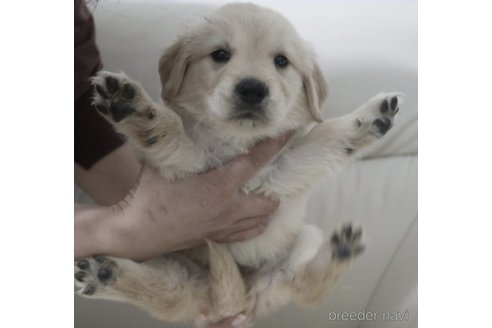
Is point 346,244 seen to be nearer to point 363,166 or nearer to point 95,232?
point 363,166

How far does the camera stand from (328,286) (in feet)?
4.53

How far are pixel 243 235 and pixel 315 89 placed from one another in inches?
13.0

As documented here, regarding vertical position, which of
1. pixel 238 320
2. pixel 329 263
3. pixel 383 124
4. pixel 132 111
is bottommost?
pixel 238 320

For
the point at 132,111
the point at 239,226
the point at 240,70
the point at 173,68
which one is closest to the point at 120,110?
the point at 132,111

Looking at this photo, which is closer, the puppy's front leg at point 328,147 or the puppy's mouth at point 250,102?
the puppy's mouth at point 250,102

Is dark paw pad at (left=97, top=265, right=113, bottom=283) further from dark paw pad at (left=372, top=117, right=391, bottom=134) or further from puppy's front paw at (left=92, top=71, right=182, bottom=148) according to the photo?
dark paw pad at (left=372, top=117, right=391, bottom=134)

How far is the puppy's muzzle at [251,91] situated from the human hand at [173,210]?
0.15 m

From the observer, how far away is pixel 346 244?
1.36 m

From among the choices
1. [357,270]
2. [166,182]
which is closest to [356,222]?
[357,270]

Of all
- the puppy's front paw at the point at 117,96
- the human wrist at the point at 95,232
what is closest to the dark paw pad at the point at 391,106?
the puppy's front paw at the point at 117,96

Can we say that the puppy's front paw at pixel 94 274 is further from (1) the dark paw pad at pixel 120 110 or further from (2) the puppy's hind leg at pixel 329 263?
(2) the puppy's hind leg at pixel 329 263

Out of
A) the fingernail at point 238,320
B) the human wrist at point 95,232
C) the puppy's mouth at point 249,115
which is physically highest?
the puppy's mouth at point 249,115

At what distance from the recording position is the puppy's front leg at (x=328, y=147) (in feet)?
4.55

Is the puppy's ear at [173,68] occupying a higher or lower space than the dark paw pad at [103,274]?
higher
